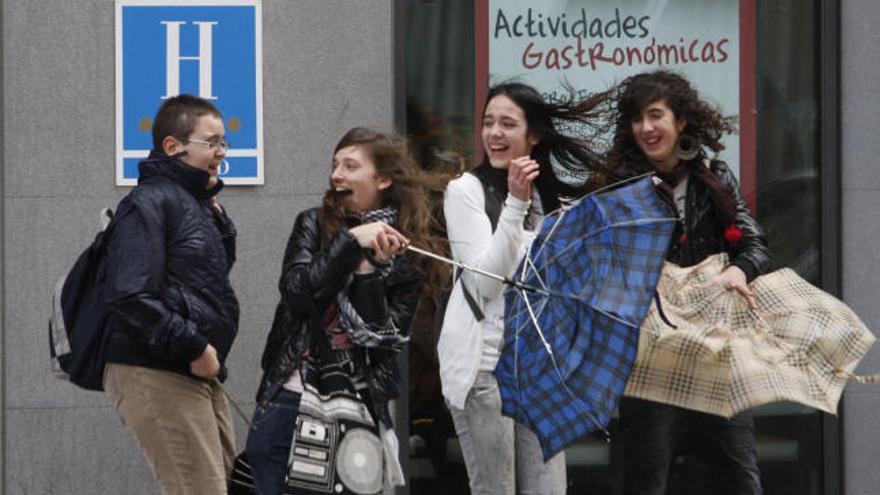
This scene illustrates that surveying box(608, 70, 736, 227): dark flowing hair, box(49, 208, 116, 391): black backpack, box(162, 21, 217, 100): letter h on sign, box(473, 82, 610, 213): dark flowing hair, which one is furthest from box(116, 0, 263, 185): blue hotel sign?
box(608, 70, 736, 227): dark flowing hair

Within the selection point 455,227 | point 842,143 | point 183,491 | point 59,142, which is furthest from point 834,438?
point 59,142

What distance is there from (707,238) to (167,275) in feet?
6.74

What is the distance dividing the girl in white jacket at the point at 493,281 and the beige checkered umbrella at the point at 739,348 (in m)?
0.49

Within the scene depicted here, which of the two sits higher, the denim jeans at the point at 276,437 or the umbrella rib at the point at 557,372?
the umbrella rib at the point at 557,372

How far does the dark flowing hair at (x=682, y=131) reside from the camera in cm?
571

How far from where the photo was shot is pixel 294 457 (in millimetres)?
4832

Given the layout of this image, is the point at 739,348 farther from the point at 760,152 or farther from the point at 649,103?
the point at 760,152

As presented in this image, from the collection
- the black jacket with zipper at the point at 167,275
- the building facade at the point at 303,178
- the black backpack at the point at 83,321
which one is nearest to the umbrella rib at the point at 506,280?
the black jacket with zipper at the point at 167,275

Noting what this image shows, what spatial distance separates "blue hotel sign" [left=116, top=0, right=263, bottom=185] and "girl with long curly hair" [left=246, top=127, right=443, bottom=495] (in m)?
2.03

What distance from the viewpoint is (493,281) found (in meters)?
5.25

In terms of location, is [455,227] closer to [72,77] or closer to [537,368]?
[537,368]

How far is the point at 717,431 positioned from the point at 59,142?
3.44 meters

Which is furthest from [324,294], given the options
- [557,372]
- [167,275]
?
[557,372]

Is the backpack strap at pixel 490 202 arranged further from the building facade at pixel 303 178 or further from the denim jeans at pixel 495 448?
the building facade at pixel 303 178
